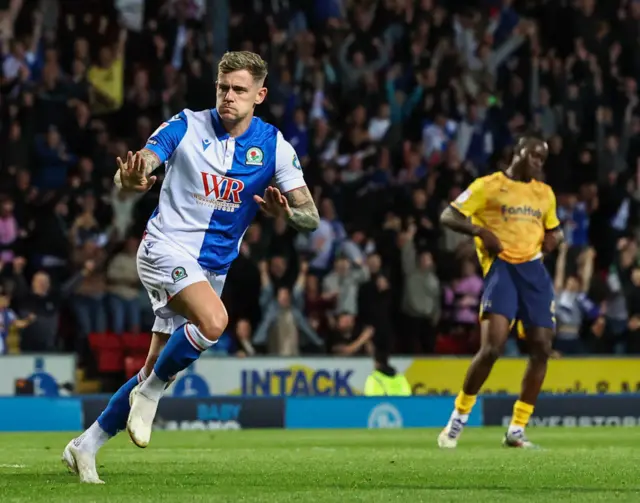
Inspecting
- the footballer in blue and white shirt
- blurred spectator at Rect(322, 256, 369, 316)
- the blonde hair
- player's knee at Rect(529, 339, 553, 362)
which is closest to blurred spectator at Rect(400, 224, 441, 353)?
blurred spectator at Rect(322, 256, 369, 316)

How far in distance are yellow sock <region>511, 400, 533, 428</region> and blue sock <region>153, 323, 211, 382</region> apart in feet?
16.3

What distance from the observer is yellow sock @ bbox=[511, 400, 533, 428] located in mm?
12188

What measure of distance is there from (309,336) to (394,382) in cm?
133

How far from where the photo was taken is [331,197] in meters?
20.8

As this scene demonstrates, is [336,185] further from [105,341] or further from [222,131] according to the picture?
[222,131]

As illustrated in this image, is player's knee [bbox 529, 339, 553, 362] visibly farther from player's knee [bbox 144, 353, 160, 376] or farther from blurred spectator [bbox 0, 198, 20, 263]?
blurred spectator [bbox 0, 198, 20, 263]

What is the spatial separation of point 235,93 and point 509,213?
466cm

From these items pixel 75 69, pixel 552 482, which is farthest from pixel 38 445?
pixel 75 69

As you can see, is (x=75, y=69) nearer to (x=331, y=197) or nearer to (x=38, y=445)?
(x=331, y=197)

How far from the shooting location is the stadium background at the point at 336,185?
18156 millimetres

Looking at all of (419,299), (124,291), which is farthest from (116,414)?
(419,299)

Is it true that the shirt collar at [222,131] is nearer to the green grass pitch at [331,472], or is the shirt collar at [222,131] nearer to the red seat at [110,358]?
the green grass pitch at [331,472]

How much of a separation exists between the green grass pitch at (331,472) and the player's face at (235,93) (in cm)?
210

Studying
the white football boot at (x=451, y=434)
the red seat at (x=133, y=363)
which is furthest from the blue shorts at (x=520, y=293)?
the red seat at (x=133, y=363)
